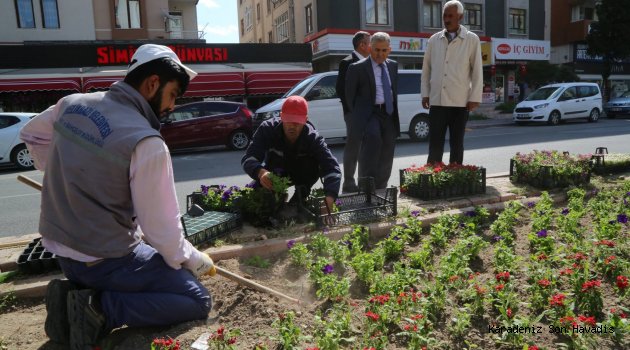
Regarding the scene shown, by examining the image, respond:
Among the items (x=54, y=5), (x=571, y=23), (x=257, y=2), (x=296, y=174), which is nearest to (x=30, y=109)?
(x=54, y=5)

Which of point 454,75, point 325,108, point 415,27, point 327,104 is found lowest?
point 325,108

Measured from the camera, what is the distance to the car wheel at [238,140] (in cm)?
1409

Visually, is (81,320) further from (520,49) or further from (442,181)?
(520,49)

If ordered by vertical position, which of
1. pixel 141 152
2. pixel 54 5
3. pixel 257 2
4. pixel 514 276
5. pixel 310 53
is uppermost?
pixel 257 2

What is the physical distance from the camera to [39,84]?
731 inches

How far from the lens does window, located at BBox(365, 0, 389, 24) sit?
27.7 meters

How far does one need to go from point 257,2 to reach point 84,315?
43742 mm

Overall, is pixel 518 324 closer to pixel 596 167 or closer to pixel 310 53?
pixel 596 167

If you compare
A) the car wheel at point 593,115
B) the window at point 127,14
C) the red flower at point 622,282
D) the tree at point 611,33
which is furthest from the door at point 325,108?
the tree at point 611,33

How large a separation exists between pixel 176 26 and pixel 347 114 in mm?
23705

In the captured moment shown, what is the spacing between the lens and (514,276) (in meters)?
3.17

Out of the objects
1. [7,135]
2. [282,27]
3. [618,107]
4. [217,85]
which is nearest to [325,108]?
[7,135]

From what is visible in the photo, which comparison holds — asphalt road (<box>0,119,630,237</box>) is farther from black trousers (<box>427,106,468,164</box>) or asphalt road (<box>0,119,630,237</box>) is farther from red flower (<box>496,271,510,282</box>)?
red flower (<box>496,271,510,282</box>)

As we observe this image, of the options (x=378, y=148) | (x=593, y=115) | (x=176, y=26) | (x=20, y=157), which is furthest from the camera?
(x=176, y=26)
